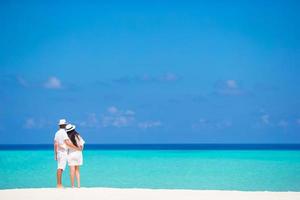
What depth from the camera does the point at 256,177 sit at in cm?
1920

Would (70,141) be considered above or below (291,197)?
above

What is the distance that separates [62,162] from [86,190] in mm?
874

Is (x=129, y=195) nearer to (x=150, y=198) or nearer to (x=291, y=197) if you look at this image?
(x=150, y=198)

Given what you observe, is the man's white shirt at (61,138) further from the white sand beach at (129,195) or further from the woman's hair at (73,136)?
the white sand beach at (129,195)

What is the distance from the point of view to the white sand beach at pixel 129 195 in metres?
9.11

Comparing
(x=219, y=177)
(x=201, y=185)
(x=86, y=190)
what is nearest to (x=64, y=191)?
(x=86, y=190)

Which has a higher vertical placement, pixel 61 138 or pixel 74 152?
pixel 61 138

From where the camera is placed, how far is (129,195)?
9.27m

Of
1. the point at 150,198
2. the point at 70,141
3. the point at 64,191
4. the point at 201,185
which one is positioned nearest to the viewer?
the point at 150,198

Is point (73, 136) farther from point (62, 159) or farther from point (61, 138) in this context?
point (62, 159)

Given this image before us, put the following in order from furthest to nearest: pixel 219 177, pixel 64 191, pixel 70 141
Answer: pixel 219 177
pixel 70 141
pixel 64 191

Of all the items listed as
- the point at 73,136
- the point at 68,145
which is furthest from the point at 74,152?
the point at 73,136

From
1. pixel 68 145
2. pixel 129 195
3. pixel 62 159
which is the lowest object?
pixel 129 195

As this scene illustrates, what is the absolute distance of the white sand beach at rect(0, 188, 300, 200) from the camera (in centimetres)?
911
